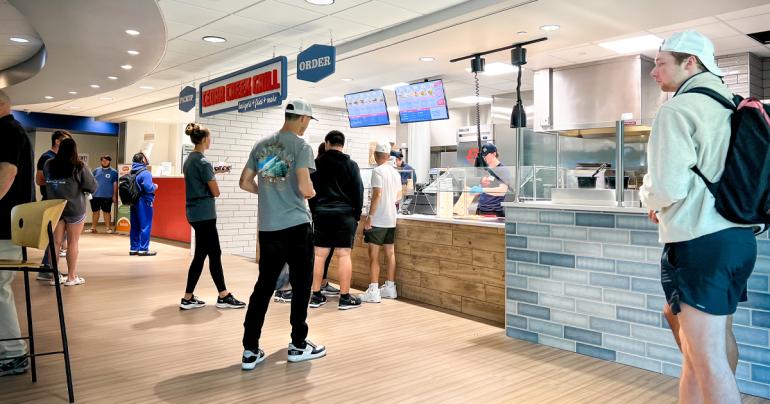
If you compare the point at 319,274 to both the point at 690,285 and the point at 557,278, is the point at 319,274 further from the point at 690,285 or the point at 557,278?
the point at 690,285

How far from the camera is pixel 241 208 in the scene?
916cm

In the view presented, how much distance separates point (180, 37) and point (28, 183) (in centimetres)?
371

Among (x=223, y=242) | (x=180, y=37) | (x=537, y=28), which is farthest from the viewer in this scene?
(x=223, y=242)

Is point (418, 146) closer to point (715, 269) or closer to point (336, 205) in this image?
point (336, 205)

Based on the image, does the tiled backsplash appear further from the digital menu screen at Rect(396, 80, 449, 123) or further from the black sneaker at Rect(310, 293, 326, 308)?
the digital menu screen at Rect(396, 80, 449, 123)

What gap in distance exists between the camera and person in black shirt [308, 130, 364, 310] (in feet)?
15.2

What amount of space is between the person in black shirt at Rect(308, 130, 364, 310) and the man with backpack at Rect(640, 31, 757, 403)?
2993mm

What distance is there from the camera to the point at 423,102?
7.87 metres

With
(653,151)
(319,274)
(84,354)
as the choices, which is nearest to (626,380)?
(653,151)

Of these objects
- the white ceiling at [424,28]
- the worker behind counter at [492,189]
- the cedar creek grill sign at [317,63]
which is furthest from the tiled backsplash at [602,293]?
the cedar creek grill sign at [317,63]

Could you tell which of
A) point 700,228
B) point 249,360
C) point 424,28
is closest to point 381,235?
point 424,28

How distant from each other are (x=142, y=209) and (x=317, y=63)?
4.30m

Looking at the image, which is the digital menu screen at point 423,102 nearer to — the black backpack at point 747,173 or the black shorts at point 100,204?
the black backpack at point 747,173

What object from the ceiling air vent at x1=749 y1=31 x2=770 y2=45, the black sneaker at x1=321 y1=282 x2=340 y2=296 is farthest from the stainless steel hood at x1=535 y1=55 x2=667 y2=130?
the black sneaker at x1=321 y1=282 x2=340 y2=296
